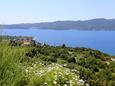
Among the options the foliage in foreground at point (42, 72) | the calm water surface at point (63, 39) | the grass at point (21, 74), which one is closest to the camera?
the grass at point (21, 74)

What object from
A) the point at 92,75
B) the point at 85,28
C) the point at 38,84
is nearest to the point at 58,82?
the point at 38,84

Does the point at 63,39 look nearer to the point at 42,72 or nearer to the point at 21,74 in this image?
the point at 42,72

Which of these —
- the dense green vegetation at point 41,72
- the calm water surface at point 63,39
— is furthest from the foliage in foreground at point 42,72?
the calm water surface at point 63,39

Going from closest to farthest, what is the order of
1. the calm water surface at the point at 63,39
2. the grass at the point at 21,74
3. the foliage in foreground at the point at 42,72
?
the grass at the point at 21,74
the foliage in foreground at the point at 42,72
the calm water surface at the point at 63,39

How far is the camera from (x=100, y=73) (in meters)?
13.8

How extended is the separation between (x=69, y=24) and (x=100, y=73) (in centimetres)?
7238

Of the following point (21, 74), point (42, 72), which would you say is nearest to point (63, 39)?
point (42, 72)

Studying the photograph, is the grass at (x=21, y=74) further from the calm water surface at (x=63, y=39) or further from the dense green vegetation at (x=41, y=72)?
the calm water surface at (x=63, y=39)

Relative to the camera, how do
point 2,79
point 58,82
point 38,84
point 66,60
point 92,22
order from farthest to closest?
point 92,22 → point 66,60 → point 58,82 → point 38,84 → point 2,79

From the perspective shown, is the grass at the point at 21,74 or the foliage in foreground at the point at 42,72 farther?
the foliage in foreground at the point at 42,72

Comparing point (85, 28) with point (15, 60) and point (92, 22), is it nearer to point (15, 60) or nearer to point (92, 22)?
point (92, 22)

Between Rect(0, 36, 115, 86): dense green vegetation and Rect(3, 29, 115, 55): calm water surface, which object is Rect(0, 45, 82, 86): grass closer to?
Rect(0, 36, 115, 86): dense green vegetation

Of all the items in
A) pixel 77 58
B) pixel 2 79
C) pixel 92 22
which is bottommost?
pixel 92 22

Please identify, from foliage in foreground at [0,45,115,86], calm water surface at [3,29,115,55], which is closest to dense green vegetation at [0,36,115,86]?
foliage in foreground at [0,45,115,86]
